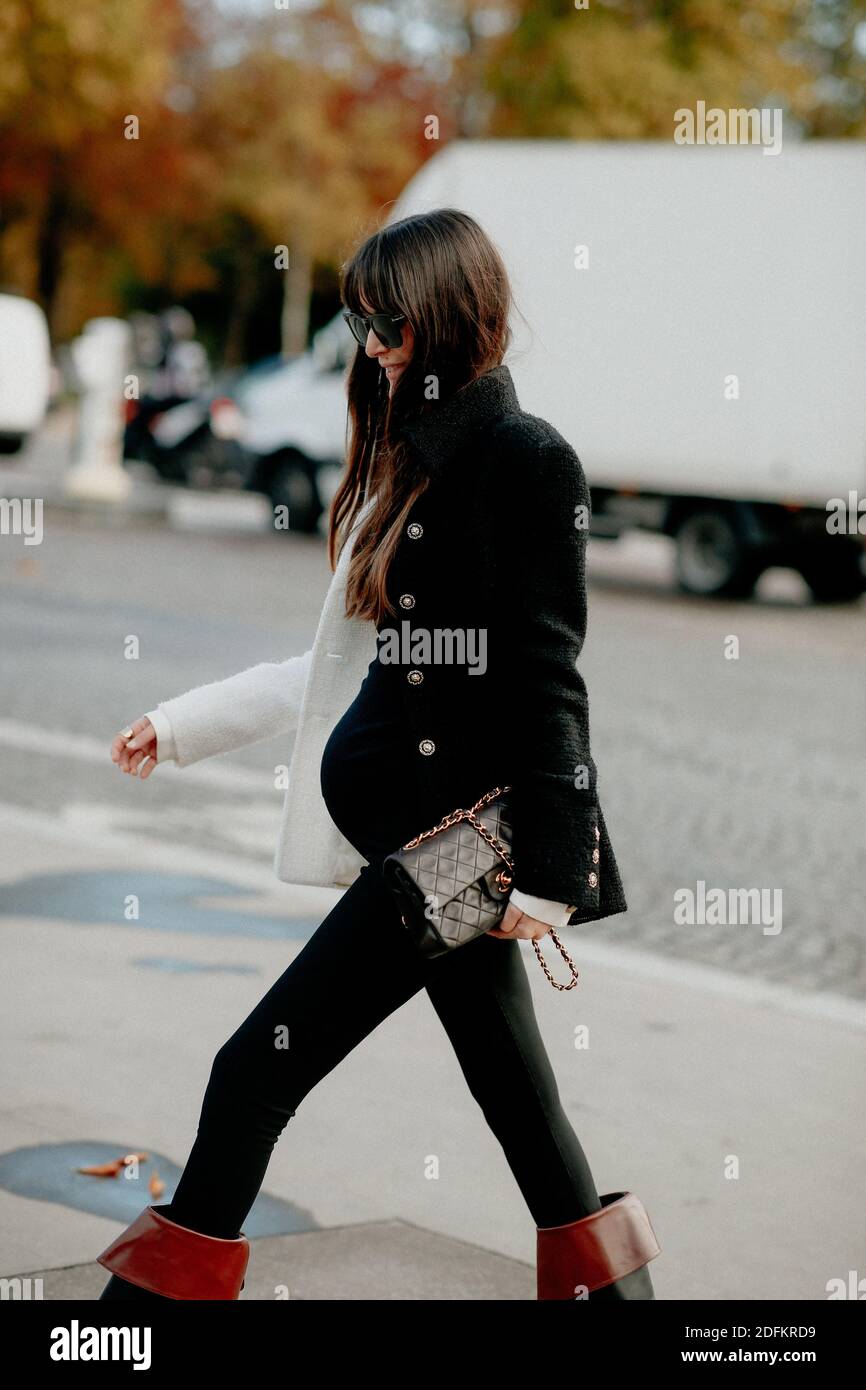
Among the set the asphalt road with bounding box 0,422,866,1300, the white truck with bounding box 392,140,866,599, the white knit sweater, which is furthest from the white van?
the white truck with bounding box 392,140,866,599

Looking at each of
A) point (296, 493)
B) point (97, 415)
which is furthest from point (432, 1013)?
point (97, 415)

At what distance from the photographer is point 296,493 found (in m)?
19.6

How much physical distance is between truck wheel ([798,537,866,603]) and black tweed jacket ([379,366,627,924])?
14512mm

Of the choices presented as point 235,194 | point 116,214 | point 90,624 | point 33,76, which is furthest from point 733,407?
point 116,214

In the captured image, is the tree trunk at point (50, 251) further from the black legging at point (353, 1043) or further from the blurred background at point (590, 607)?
the black legging at point (353, 1043)

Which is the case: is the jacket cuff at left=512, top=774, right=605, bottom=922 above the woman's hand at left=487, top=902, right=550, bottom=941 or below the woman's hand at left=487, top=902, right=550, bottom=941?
above

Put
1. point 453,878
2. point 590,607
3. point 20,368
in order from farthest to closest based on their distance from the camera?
1. point 590,607
2. point 20,368
3. point 453,878

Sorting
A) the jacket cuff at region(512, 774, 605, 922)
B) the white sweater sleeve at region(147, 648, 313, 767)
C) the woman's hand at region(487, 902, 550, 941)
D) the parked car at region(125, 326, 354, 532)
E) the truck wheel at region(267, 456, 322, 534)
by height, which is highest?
the parked car at region(125, 326, 354, 532)

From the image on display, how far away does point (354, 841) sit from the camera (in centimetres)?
285

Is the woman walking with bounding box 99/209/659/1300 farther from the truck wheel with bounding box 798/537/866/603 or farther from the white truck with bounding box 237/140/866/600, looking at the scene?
the truck wheel with bounding box 798/537/866/603

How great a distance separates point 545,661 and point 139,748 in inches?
30.1

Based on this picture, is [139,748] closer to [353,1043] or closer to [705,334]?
[353,1043]

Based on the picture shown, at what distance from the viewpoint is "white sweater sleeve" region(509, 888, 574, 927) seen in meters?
2.71

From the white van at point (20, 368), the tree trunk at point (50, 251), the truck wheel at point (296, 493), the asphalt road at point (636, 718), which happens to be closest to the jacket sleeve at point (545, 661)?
the white van at point (20, 368)
